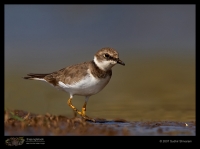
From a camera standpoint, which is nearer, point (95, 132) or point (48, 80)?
point (95, 132)

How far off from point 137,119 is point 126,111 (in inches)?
51.3

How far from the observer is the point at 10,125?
1085 cm

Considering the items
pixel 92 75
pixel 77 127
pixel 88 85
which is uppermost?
pixel 92 75

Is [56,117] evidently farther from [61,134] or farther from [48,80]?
[48,80]

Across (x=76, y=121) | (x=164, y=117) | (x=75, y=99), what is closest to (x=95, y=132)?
(x=76, y=121)

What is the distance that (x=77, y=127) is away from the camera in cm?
1134

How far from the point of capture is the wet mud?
35.2ft

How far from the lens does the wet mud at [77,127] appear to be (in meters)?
10.7
